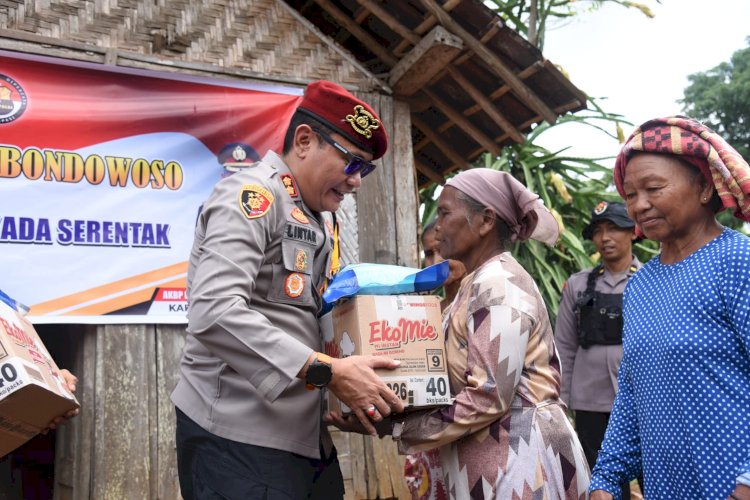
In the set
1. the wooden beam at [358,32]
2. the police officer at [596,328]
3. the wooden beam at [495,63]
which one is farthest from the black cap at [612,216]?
the wooden beam at [358,32]

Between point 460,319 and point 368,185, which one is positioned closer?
point 460,319

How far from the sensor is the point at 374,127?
2.26 metres

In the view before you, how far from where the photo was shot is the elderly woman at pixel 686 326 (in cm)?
165

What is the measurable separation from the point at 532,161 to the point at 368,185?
3.71 meters

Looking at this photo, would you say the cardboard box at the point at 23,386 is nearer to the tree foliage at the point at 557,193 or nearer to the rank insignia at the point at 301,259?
the rank insignia at the point at 301,259

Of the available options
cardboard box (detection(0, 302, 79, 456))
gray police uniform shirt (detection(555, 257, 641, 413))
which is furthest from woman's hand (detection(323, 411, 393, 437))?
gray police uniform shirt (detection(555, 257, 641, 413))

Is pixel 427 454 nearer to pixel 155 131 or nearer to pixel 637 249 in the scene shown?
pixel 155 131

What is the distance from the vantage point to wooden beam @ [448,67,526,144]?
472 cm

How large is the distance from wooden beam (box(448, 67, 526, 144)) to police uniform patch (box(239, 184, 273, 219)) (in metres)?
2.96

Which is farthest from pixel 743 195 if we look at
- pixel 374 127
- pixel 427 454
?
pixel 427 454

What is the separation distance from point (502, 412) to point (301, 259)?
758mm

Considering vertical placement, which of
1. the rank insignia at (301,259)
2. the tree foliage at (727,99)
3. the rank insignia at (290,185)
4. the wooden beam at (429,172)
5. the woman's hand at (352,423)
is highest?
the tree foliage at (727,99)

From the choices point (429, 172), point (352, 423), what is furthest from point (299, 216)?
point (429, 172)

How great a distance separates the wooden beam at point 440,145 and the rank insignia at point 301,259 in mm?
3336
